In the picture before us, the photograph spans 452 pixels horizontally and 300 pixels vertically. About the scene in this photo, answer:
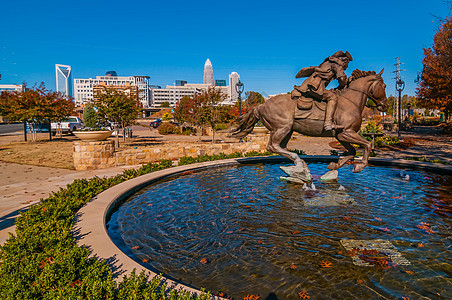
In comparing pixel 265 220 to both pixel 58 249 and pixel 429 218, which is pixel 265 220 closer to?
pixel 429 218

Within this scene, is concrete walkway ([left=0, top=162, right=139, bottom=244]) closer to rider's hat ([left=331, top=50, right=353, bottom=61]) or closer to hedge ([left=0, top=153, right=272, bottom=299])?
hedge ([left=0, top=153, right=272, bottom=299])

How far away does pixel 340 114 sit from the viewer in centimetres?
815

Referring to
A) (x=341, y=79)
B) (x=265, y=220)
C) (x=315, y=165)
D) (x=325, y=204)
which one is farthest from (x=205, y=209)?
(x=315, y=165)

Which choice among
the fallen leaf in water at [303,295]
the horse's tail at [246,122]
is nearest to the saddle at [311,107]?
the horse's tail at [246,122]

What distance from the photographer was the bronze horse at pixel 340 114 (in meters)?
8.12

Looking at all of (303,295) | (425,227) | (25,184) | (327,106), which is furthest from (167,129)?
(303,295)

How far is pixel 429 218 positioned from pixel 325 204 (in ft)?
6.86

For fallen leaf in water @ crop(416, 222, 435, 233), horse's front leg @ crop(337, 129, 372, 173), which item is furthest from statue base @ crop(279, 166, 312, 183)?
fallen leaf in water @ crop(416, 222, 435, 233)

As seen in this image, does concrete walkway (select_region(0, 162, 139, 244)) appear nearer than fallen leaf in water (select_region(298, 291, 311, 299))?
No

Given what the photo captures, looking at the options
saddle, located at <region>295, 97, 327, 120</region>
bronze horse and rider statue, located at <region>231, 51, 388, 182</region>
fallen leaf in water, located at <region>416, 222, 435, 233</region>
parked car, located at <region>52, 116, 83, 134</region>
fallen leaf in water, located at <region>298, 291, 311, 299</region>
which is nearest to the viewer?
fallen leaf in water, located at <region>298, 291, 311, 299</region>

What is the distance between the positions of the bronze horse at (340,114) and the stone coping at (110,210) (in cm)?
403

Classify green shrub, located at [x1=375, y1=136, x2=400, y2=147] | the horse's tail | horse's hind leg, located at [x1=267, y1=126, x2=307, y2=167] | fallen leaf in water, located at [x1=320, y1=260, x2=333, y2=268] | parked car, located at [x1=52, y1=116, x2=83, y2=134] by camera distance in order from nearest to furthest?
fallen leaf in water, located at [x1=320, y1=260, x2=333, y2=268]
horse's hind leg, located at [x1=267, y1=126, x2=307, y2=167]
the horse's tail
green shrub, located at [x1=375, y1=136, x2=400, y2=147]
parked car, located at [x1=52, y1=116, x2=83, y2=134]

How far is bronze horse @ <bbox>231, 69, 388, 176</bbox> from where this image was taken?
8125 millimetres

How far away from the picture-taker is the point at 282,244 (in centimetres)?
487
